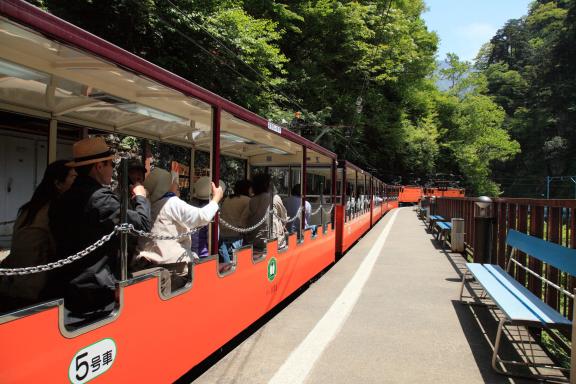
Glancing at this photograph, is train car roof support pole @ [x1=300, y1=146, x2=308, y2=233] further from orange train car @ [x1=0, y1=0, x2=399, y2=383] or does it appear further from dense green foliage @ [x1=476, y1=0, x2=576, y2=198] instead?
dense green foliage @ [x1=476, y1=0, x2=576, y2=198]

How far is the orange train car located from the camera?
2.30 metres

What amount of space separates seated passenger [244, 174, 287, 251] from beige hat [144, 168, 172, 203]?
7.23 feet

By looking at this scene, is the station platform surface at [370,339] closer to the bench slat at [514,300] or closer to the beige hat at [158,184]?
the bench slat at [514,300]

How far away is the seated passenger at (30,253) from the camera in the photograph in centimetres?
272

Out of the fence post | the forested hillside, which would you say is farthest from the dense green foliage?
the fence post

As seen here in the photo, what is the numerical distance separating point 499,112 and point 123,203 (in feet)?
226

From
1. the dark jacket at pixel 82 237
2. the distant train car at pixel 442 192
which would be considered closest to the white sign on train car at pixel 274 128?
the dark jacket at pixel 82 237

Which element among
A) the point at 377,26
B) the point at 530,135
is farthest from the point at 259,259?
the point at 530,135

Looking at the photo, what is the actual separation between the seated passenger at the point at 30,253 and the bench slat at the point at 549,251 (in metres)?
4.27

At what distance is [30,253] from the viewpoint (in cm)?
278

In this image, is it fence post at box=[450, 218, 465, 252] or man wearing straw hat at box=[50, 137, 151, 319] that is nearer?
man wearing straw hat at box=[50, 137, 151, 319]

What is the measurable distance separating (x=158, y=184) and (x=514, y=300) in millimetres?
3608

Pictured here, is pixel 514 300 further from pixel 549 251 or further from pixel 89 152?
pixel 89 152

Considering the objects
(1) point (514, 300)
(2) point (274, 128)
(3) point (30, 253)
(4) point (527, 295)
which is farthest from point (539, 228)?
(3) point (30, 253)
